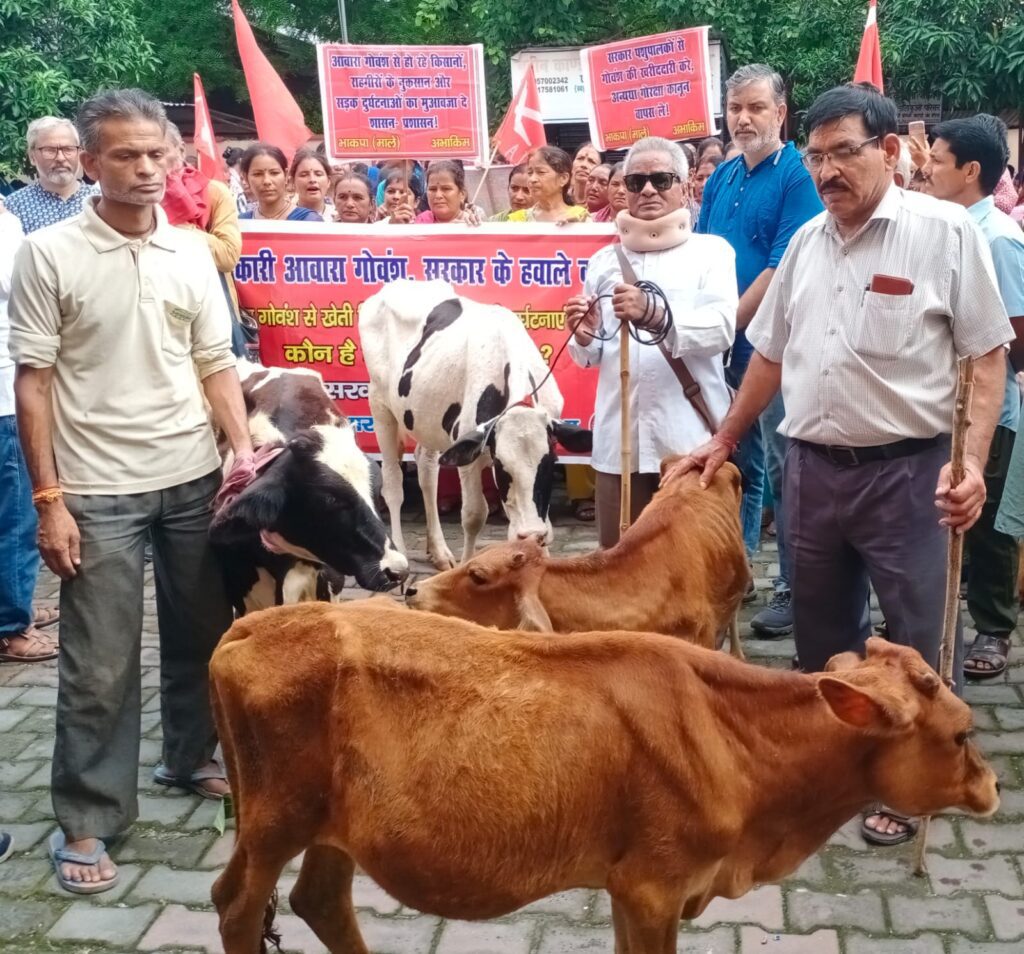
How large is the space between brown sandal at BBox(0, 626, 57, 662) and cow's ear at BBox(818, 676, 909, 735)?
16.3 feet

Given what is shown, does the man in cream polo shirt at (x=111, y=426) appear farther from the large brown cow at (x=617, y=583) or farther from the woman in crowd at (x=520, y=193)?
the woman in crowd at (x=520, y=193)

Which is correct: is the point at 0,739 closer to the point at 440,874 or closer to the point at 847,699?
the point at 440,874

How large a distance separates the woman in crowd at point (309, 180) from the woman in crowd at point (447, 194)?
35.4 inches

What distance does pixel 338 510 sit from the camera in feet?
16.2

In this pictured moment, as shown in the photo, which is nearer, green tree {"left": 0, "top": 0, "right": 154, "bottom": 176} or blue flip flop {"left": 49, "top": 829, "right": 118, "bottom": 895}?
blue flip flop {"left": 49, "top": 829, "right": 118, "bottom": 895}

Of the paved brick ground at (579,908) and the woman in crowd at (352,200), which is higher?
the woman in crowd at (352,200)

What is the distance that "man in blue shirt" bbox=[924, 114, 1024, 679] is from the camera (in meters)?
5.43

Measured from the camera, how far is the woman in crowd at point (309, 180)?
9.48 m

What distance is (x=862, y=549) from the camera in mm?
4457

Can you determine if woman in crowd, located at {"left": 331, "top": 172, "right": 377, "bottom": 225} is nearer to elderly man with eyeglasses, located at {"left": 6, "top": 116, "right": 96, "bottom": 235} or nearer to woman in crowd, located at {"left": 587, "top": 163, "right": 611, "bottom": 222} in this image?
woman in crowd, located at {"left": 587, "top": 163, "right": 611, "bottom": 222}

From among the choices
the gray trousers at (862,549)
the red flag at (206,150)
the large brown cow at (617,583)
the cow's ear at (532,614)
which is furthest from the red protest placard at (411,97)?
the cow's ear at (532,614)

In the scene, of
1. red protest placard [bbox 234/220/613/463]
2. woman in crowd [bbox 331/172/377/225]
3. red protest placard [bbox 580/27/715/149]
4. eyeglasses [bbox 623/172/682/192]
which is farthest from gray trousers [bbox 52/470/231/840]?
red protest placard [bbox 580/27/715/149]

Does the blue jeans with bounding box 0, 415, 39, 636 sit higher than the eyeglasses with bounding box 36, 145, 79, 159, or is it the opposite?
the eyeglasses with bounding box 36, 145, 79, 159

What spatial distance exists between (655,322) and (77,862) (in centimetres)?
310
